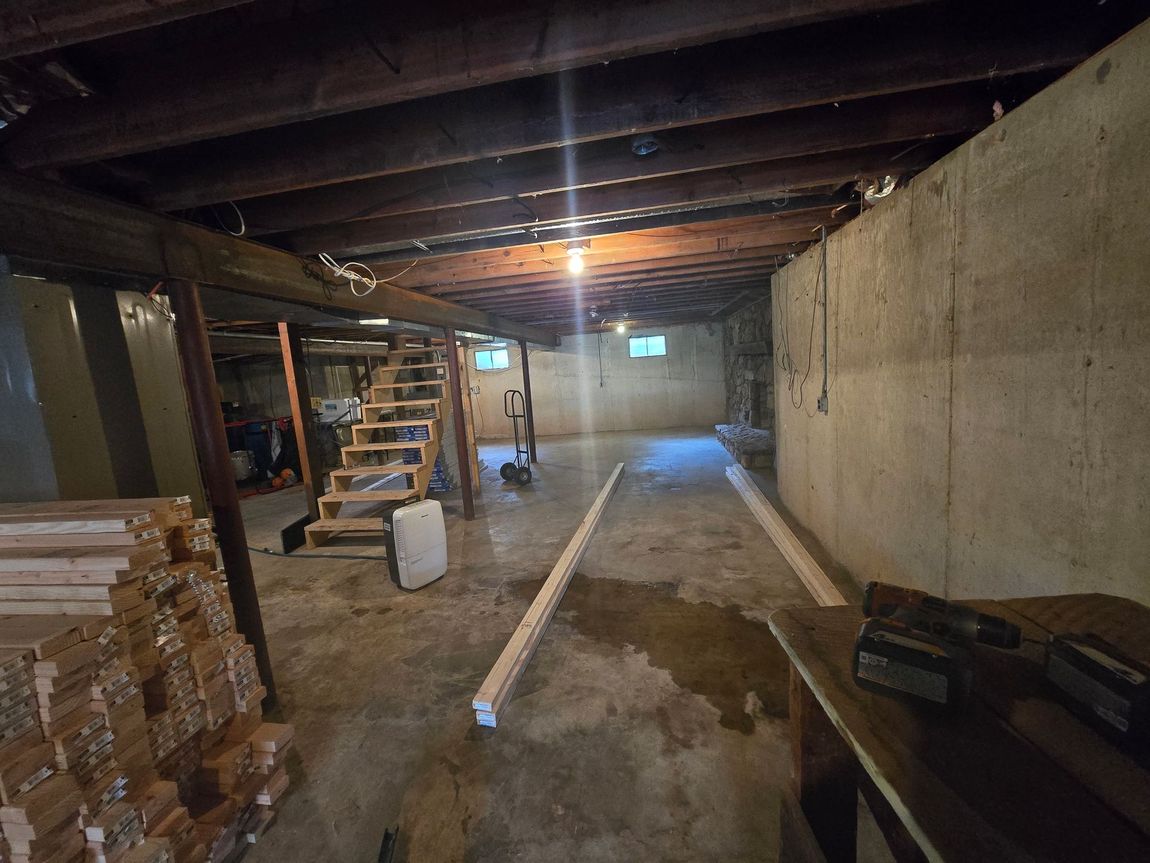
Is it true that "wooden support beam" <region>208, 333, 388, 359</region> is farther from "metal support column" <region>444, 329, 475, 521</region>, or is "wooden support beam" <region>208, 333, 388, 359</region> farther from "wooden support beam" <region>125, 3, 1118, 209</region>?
"wooden support beam" <region>125, 3, 1118, 209</region>

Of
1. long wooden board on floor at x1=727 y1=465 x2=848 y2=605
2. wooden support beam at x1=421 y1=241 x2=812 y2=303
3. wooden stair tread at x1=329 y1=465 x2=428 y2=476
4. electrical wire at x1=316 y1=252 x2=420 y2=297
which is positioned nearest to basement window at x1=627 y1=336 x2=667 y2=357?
long wooden board on floor at x1=727 y1=465 x2=848 y2=605

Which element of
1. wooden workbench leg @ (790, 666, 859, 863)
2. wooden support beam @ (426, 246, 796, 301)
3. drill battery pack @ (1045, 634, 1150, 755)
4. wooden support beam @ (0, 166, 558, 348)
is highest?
wooden support beam @ (426, 246, 796, 301)

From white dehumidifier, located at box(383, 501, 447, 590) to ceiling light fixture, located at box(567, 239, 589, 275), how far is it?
214 centimetres

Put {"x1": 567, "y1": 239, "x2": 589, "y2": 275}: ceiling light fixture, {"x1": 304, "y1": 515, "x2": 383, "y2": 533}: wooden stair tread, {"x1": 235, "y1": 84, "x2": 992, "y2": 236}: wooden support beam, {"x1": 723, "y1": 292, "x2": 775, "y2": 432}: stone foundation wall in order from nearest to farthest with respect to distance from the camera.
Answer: {"x1": 235, "y1": 84, "x2": 992, "y2": 236}: wooden support beam < {"x1": 567, "y1": 239, "x2": 589, "y2": 275}: ceiling light fixture < {"x1": 304, "y1": 515, "x2": 383, "y2": 533}: wooden stair tread < {"x1": 723, "y1": 292, "x2": 775, "y2": 432}: stone foundation wall

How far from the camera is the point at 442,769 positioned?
1695mm

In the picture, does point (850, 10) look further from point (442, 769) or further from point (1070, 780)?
point (442, 769)

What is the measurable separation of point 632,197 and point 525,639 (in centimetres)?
240

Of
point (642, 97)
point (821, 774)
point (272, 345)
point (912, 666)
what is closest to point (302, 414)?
point (272, 345)

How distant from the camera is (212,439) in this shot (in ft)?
6.41

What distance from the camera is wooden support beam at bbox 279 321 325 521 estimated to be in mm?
4473

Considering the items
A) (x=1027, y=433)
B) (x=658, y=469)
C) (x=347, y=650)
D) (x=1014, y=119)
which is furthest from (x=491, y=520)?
(x=1014, y=119)

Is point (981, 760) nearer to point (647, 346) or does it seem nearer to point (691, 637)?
point (691, 637)

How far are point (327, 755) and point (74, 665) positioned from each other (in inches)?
41.7

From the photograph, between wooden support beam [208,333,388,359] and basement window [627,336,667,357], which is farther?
basement window [627,336,667,357]
